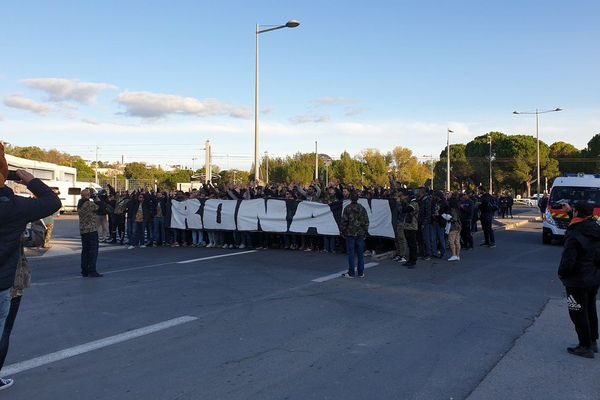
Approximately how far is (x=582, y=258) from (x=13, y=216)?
5679mm

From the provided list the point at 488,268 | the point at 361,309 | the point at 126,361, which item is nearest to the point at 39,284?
the point at 126,361

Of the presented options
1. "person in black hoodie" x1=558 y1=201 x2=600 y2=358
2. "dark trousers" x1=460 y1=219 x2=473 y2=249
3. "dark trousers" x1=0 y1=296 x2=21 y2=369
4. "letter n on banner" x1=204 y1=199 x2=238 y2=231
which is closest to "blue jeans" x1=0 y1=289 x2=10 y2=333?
"dark trousers" x1=0 y1=296 x2=21 y2=369

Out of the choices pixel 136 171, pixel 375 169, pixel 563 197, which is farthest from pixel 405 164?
pixel 563 197

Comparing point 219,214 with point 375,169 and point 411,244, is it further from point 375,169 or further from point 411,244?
point 375,169

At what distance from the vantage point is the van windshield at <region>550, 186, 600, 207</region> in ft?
62.7

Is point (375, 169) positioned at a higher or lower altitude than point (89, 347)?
higher

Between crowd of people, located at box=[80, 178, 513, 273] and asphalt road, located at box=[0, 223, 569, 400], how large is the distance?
2.07 meters

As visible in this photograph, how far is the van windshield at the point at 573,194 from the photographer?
1912 cm

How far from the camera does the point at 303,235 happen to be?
16.4 m

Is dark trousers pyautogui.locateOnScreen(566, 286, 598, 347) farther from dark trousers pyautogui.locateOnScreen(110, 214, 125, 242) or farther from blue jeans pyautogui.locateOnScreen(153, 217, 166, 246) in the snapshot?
dark trousers pyautogui.locateOnScreen(110, 214, 125, 242)

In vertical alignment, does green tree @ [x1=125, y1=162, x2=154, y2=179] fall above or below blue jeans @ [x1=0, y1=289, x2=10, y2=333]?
above

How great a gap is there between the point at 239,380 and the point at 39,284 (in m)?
7.15

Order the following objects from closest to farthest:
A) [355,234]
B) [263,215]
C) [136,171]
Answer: [355,234] → [263,215] → [136,171]

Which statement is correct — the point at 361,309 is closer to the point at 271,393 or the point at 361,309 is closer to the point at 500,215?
the point at 271,393
